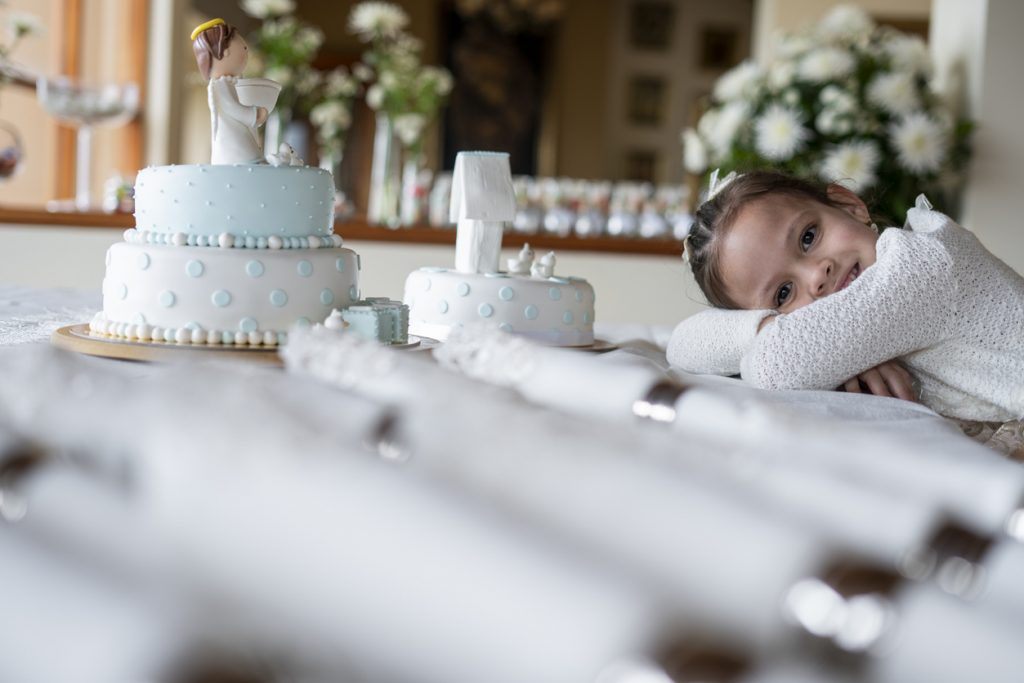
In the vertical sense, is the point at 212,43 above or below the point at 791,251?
above

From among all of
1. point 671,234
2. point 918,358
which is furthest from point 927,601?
point 671,234

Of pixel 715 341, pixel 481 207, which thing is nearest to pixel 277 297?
pixel 481 207

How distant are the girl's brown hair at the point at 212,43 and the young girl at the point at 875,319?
71 centimetres

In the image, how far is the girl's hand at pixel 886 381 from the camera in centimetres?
129

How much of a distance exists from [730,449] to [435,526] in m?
0.21

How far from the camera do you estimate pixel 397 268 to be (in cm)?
374

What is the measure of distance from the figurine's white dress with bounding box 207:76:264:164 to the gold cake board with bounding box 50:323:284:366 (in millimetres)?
254

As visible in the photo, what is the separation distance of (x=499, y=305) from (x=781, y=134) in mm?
2083

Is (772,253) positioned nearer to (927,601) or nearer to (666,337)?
(666,337)

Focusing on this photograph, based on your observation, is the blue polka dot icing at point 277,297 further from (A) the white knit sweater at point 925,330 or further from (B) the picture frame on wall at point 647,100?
(B) the picture frame on wall at point 647,100

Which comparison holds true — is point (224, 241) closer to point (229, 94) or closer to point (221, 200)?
point (221, 200)

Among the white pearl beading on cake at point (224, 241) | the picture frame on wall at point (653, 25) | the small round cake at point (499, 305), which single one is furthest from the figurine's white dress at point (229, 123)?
the picture frame on wall at point (653, 25)

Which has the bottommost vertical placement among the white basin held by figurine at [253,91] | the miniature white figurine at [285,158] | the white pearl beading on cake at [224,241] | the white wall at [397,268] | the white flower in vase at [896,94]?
the white wall at [397,268]

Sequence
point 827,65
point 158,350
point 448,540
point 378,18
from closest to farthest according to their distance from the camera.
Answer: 1. point 448,540
2. point 158,350
3. point 827,65
4. point 378,18
